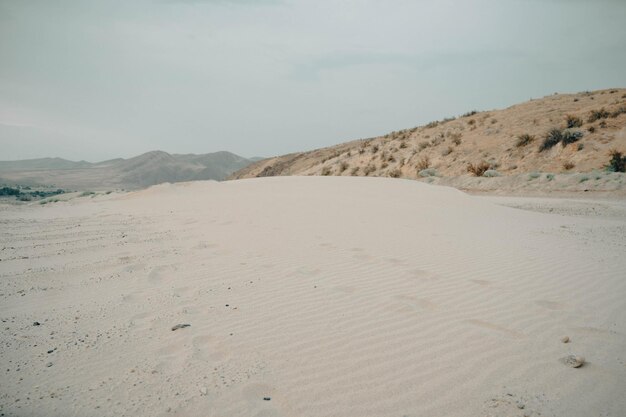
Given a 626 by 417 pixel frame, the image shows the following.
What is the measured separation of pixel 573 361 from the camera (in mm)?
2285

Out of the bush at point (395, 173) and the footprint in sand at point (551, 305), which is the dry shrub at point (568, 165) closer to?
the bush at point (395, 173)

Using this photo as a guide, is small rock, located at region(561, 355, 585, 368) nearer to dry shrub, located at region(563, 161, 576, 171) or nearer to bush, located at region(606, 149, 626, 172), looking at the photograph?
bush, located at region(606, 149, 626, 172)

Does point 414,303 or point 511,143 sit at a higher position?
point 511,143

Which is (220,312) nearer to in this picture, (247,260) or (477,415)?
(247,260)

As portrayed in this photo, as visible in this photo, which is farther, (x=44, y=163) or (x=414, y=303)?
(x=44, y=163)

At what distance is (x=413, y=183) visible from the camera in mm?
12180

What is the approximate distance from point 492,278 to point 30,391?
4178mm

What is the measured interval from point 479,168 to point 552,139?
11.1 ft

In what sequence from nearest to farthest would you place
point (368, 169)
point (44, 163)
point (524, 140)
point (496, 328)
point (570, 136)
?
1. point (496, 328)
2. point (570, 136)
3. point (524, 140)
4. point (368, 169)
5. point (44, 163)

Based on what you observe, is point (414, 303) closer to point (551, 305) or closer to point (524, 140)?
point (551, 305)

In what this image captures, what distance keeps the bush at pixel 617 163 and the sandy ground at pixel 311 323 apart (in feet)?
32.4

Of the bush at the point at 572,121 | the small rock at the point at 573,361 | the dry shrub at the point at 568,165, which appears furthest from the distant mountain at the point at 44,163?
the small rock at the point at 573,361

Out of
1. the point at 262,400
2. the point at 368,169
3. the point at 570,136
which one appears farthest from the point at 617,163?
the point at 262,400

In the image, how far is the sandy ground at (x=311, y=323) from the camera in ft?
6.52
